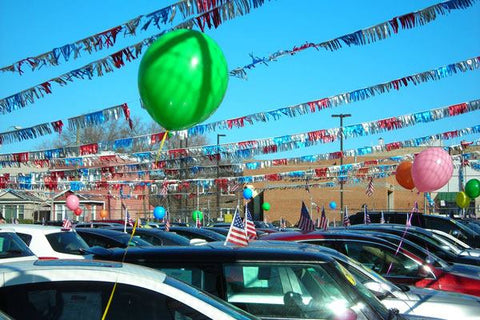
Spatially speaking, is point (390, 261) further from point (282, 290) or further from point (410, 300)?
point (282, 290)

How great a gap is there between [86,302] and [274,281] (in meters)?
2.03

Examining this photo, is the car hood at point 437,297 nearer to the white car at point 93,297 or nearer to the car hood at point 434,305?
the car hood at point 434,305

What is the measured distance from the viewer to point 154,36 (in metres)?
8.91

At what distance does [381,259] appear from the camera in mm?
8500

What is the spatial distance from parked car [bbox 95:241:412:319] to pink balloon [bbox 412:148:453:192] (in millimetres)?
6548

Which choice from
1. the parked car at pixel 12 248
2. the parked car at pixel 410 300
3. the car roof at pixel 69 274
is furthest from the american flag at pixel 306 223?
the car roof at pixel 69 274

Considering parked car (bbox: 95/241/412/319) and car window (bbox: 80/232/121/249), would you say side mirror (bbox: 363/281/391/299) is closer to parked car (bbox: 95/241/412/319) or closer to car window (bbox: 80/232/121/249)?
parked car (bbox: 95/241/412/319)

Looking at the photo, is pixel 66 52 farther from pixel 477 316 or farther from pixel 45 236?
pixel 477 316

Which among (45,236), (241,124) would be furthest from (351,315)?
(241,124)

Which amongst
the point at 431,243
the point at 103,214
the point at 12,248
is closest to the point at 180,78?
the point at 12,248

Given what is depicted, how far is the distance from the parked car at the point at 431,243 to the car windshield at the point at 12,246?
277 inches

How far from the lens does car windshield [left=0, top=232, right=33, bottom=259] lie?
29.6 feet

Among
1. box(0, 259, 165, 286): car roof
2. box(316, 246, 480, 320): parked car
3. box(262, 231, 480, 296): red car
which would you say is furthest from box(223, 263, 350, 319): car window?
box(262, 231, 480, 296): red car

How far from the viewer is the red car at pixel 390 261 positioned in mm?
8383
